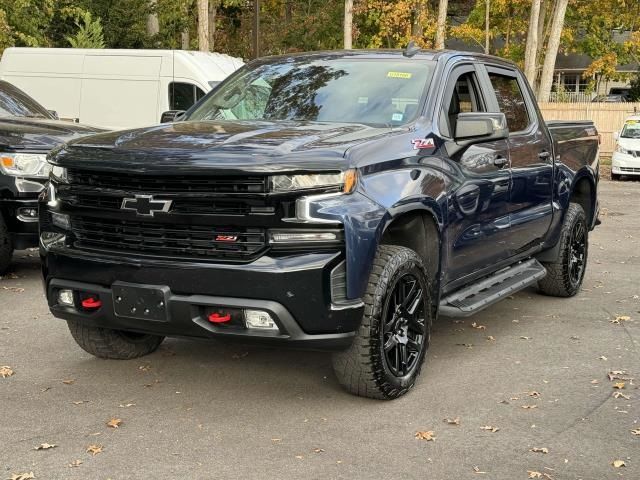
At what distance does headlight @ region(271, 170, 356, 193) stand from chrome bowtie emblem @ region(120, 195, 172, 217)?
0.57m

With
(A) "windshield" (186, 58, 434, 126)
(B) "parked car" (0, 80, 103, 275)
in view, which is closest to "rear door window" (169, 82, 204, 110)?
(B) "parked car" (0, 80, 103, 275)

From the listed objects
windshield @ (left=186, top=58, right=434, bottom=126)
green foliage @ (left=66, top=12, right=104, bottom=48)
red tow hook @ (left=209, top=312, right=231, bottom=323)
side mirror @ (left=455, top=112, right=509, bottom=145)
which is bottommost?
red tow hook @ (left=209, top=312, right=231, bottom=323)

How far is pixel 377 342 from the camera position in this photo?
490cm

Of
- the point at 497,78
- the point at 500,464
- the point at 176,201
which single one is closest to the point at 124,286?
the point at 176,201

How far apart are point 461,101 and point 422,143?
3.12ft

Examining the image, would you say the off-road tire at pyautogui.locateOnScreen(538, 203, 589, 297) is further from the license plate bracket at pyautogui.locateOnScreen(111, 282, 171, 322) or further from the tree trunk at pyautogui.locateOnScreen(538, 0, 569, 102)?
the tree trunk at pyautogui.locateOnScreen(538, 0, 569, 102)

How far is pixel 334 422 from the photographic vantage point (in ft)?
15.9

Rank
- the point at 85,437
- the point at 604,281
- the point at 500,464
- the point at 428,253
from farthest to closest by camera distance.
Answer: the point at 604,281 → the point at 428,253 → the point at 85,437 → the point at 500,464

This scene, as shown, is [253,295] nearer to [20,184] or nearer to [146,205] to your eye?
[146,205]

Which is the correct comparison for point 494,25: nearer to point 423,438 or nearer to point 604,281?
point 604,281

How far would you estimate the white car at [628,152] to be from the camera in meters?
23.4

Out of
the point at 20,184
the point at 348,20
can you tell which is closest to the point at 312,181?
the point at 20,184

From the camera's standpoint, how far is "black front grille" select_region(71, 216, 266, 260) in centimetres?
462

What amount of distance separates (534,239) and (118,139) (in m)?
3.50
